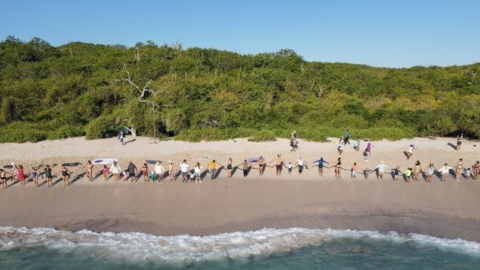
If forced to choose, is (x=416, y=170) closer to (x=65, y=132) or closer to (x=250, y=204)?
(x=250, y=204)

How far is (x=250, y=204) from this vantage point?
12.8m

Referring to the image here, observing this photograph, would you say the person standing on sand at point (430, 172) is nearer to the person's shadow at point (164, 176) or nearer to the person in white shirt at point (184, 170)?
the person in white shirt at point (184, 170)

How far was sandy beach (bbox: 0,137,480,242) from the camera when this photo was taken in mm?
11633

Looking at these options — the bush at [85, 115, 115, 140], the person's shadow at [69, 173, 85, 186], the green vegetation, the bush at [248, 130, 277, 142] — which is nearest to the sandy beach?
the person's shadow at [69, 173, 85, 186]

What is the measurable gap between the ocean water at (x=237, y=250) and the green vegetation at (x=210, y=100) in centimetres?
1110

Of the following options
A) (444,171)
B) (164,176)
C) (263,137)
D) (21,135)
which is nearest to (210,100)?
(263,137)

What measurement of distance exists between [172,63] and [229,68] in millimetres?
8222

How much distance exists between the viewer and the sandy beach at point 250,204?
38.2ft

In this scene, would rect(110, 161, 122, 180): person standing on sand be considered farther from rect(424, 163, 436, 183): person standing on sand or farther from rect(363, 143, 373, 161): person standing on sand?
rect(424, 163, 436, 183): person standing on sand

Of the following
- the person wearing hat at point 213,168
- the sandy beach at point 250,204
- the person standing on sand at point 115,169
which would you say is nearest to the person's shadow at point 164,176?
the sandy beach at point 250,204

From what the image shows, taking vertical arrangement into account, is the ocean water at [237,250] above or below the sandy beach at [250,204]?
below

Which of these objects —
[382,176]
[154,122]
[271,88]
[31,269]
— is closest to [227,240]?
[31,269]

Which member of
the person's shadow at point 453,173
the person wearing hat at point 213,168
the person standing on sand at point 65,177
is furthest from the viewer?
the person's shadow at point 453,173

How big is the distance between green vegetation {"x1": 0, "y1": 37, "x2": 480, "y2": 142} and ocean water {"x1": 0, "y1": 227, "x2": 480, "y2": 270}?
11105 millimetres
